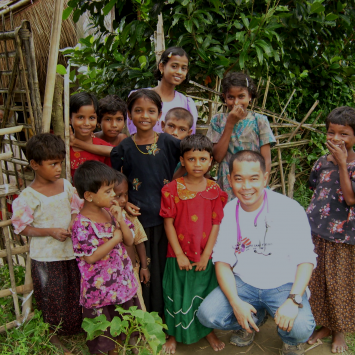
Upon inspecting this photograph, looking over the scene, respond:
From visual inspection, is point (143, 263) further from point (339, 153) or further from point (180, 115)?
point (339, 153)

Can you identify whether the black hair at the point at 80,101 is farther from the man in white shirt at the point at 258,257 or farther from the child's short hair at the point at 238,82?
the man in white shirt at the point at 258,257

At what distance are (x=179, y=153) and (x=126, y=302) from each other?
1.11m

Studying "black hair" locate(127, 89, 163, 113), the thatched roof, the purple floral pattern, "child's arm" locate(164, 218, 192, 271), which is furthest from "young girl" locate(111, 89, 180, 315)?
the thatched roof

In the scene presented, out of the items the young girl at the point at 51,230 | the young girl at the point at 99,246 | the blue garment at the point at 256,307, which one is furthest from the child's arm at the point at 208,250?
the young girl at the point at 51,230

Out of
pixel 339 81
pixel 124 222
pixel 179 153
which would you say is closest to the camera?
pixel 124 222

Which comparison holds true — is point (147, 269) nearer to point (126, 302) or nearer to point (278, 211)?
point (126, 302)

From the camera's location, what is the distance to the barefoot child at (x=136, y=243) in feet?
7.98

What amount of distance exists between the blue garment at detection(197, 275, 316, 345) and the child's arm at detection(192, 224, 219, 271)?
7.2 inches

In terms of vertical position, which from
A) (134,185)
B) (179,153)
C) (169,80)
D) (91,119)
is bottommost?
(134,185)

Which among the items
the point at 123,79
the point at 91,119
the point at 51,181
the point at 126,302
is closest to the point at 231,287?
the point at 126,302

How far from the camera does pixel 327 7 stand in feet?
13.0

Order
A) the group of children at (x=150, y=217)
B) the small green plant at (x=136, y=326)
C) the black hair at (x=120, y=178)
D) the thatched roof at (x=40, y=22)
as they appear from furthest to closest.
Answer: the thatched roof at (x=40, y=22)
the black hair at (x=120, y=178)
the group of children at (x=150, y=217)
the small green plant at (x=136, y=326)

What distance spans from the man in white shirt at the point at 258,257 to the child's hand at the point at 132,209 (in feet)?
1.97

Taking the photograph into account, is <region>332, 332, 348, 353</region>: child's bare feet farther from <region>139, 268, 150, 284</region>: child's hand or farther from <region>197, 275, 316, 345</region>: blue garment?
<region>139, 268, 150, 284</region>: child's hand
